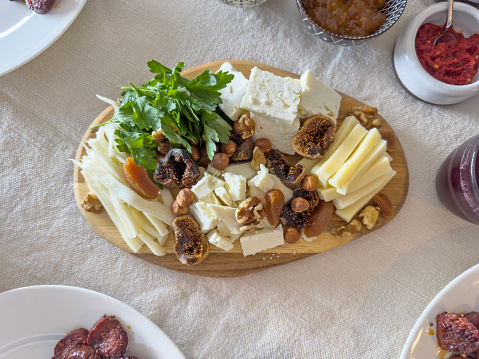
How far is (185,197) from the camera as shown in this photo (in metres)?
1.95

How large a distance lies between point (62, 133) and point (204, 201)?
109 cm

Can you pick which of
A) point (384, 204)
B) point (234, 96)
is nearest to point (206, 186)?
point (234, 96)

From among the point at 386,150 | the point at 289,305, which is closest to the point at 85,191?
the point at 289,305

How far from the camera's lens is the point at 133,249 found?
6.73ft

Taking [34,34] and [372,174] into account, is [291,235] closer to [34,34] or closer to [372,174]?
[372,174]

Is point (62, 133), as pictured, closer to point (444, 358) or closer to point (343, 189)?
point (343, 189)

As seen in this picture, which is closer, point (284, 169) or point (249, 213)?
point (249, 213)

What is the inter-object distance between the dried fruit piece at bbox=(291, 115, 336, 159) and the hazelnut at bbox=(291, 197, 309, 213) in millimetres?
254

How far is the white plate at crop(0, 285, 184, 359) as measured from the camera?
2.04 m

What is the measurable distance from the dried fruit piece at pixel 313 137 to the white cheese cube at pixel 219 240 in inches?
25.4

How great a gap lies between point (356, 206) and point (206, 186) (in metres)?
0.89

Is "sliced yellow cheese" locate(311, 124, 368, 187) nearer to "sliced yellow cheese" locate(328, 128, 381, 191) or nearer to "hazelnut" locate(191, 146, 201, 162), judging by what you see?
"sliced yellow cheese" locate(328, 128, 381, 191)

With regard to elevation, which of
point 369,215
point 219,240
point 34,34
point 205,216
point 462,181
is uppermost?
point 462,181

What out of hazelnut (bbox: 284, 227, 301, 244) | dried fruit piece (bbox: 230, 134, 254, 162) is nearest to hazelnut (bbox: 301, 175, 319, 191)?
hazelnut (bbox: 284, 227, 301, 244)
